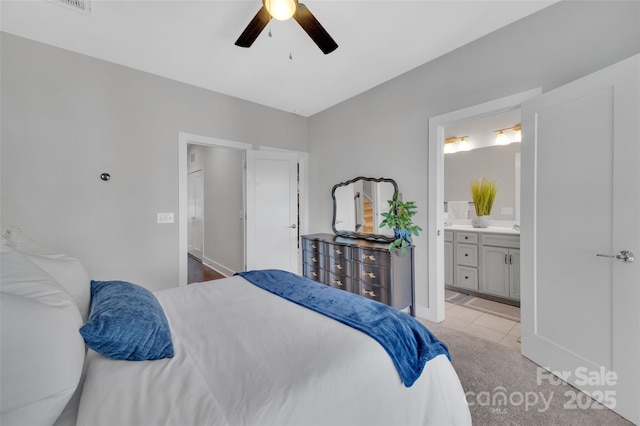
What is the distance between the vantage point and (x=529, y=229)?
2.10 m

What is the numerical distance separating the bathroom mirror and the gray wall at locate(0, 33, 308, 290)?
1.93 meters

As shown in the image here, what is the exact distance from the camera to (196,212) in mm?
6512

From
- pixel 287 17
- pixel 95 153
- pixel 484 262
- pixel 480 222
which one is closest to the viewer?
pixel 287 17

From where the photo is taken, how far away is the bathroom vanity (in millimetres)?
3260

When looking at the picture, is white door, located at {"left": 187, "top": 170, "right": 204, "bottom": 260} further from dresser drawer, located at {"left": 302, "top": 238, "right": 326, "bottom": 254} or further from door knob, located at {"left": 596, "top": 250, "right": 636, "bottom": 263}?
door knob, located at {"left": 596, "top": 250, "right": 636, "bottom": 263}

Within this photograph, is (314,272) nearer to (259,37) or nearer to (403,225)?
(403,225)

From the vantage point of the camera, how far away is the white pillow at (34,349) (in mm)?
687

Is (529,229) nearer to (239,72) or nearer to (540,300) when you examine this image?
(540,300)

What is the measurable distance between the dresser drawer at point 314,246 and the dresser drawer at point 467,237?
1946 mm

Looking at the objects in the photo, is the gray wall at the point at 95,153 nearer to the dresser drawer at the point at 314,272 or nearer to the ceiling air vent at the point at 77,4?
the ceiling air vent at the point at 77,4

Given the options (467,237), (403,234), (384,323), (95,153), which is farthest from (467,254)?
(95,153)

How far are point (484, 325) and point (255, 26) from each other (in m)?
3.38

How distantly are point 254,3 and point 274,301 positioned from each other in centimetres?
212

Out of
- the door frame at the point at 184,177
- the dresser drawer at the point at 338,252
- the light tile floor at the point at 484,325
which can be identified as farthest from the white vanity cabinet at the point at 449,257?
the door frame at the point at 184,177
